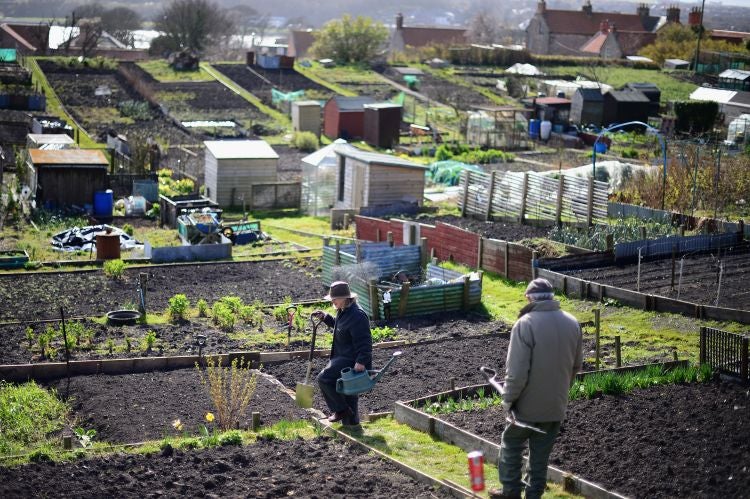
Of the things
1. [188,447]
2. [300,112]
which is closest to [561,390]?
[188,447]

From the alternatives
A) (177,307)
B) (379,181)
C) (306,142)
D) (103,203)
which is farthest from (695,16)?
(177,307)

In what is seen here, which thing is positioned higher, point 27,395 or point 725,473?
point 725,473

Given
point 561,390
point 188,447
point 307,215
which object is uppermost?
point 561,390

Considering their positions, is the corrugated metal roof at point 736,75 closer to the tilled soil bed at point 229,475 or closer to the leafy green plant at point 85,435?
the leafy green plant at point 85,435

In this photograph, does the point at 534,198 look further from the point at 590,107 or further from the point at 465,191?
the point at 590,107

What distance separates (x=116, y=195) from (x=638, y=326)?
69.7 ft

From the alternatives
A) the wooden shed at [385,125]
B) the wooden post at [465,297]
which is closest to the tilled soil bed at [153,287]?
the wooden post at [465,297]

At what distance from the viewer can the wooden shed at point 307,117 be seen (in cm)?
5162

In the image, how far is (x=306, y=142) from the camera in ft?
160

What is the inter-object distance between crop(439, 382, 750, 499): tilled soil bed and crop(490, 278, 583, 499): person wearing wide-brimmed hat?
105 cm

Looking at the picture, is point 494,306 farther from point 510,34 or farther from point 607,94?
point 510,34

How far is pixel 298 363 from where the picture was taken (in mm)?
16641

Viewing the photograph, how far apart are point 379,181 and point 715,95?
91.7 feet

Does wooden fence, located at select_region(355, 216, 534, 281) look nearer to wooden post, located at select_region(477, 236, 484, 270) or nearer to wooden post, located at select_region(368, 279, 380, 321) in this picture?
wooden post, located at select_region(477, 236, 484, 270)
